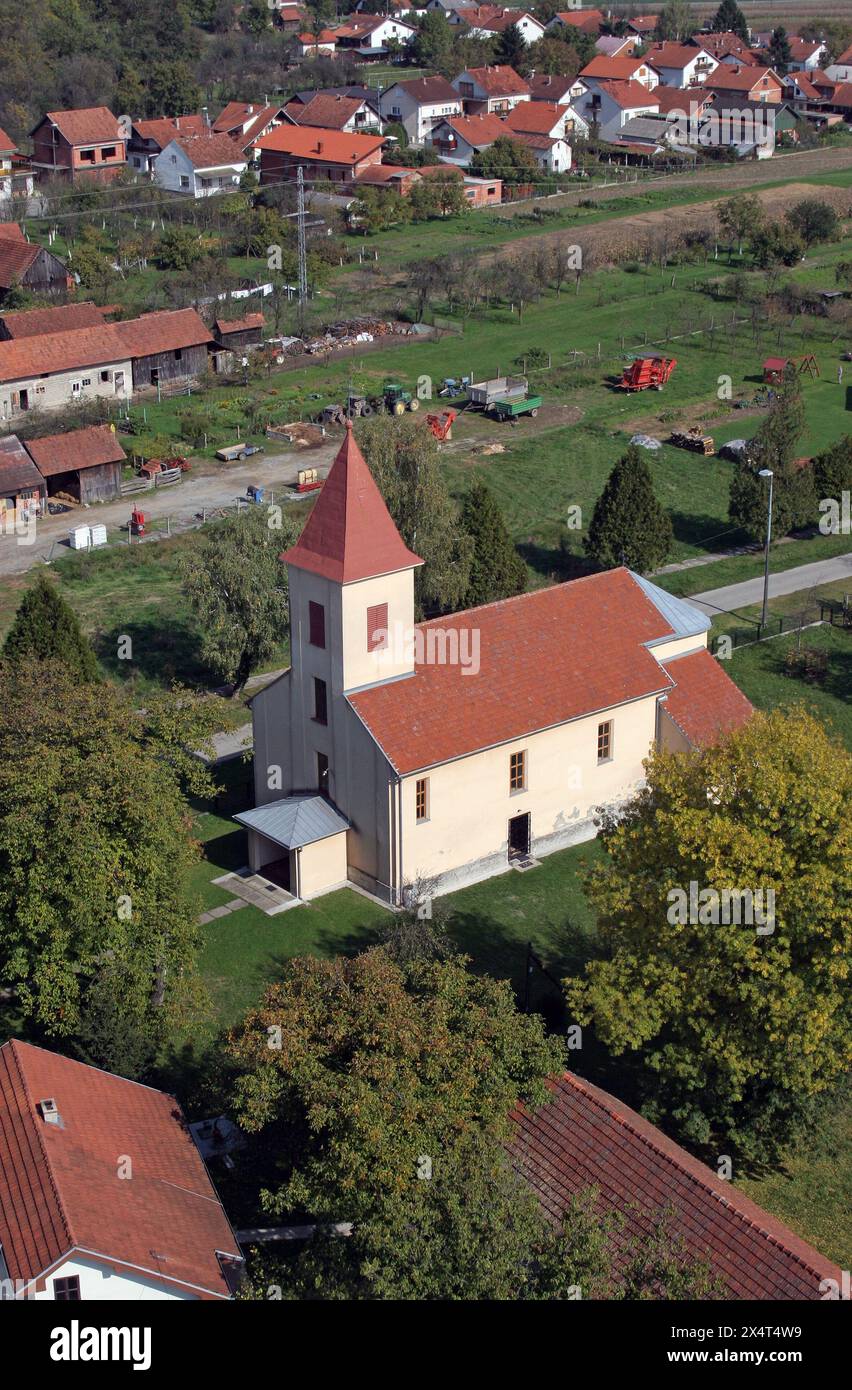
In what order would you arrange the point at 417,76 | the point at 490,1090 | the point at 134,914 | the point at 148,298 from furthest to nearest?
1. the point at 417,76
2. the point at 148,298
3. the point at 134,914
4. the point at 490,1090

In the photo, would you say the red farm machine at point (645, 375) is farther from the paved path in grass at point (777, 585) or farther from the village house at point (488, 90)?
the village house at point (488, 90)

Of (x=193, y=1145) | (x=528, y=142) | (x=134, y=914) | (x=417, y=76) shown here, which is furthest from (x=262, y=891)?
(x=417, y=76)

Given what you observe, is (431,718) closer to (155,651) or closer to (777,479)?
(155,651)

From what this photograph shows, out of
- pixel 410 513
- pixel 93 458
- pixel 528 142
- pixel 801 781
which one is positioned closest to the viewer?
pixel 801 781

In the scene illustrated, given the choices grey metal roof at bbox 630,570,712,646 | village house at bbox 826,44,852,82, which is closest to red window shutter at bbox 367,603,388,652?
grey metal roof at bbox 630,570,712,646

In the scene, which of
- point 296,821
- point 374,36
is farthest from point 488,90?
point 296,821

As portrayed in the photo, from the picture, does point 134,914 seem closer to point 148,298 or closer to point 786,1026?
point 786,1026

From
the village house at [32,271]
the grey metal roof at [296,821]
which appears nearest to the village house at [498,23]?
the village house at [32,271]
